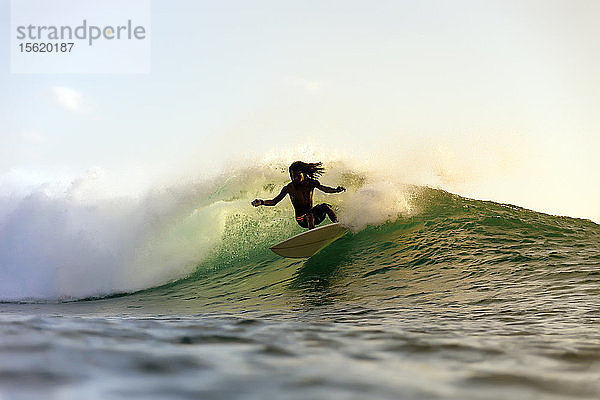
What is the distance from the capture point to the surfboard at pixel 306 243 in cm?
760

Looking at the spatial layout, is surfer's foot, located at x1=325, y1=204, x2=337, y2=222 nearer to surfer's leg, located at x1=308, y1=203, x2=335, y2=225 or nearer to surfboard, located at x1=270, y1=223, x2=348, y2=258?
surfer's leg, located at x1=308, y1=203, x2=335, y2=225

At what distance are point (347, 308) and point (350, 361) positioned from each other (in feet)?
9.88

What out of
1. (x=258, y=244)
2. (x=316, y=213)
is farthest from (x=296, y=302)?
(x=258, y=244)

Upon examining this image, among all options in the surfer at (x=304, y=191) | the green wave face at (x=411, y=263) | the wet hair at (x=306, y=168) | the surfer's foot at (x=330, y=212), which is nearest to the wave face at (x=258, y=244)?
the green wave face at (x=411, y=263)

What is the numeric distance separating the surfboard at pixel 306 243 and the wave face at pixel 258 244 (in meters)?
0.13

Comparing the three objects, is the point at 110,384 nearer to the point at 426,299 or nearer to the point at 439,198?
the point at 426,299

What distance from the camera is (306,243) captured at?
7.62 m

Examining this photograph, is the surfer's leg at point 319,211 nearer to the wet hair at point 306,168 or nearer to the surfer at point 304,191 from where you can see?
the surfer at point 304,191

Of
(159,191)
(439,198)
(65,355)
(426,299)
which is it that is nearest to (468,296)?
(426,299)

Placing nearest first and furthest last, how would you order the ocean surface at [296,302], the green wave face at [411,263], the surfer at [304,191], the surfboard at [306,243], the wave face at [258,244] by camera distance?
1. the ocean surface at [296,302]
2. the green wave face at [411,263]
3. the wave face at [258,244]
4. the surfboard at [306,243]
5. the surfer at [304,191]

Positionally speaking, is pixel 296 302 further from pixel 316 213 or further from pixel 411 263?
pixel 316 213

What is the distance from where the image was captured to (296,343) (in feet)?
5.40

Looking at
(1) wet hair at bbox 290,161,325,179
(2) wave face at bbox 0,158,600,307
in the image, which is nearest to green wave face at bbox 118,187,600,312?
(2) wave face at bbox 0,158,600,307

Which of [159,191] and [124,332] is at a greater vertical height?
[159,191]
